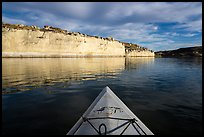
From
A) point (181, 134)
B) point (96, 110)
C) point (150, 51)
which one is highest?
point (150, 51)

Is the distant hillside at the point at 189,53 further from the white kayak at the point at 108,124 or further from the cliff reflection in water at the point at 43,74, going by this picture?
the white kayak at the point at 108,124

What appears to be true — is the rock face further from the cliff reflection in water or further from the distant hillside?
the distant hillside

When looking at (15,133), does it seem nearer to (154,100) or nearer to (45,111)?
(45,111)

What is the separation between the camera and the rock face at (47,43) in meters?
52.8

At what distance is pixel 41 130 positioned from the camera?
206 inches

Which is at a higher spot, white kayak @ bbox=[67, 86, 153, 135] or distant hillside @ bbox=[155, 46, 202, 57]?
→ distant hillside @ bbox=[155, 46, 202, 57]

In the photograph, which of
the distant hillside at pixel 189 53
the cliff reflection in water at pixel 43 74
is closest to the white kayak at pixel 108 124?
the cliff reflection in water at pixel 43 74

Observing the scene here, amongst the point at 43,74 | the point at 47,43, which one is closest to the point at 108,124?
the point at 43,74

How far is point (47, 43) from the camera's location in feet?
198

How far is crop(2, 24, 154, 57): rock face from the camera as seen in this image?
173 feet

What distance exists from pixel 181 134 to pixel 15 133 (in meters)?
5.02

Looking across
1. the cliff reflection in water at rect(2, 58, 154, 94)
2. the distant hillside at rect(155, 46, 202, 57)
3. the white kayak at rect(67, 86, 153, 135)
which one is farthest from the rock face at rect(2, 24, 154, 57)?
the distant hillside at rect(155, 46, 202, 57)

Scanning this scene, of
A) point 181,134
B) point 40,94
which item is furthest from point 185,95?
point 40,94

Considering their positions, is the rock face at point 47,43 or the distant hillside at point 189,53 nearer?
the rock face at point 47,43
